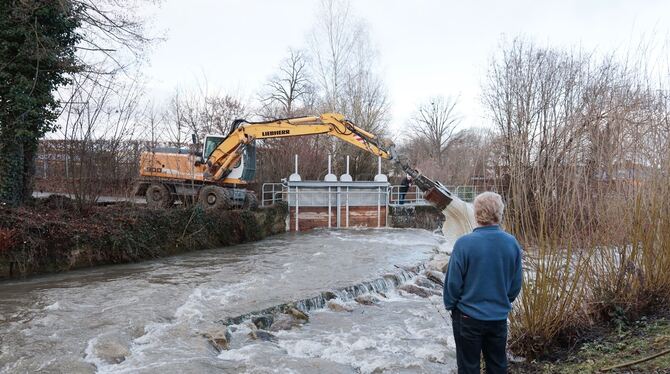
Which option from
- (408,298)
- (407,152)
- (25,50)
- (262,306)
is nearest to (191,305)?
(262,306)

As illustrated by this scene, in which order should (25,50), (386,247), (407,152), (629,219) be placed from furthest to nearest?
1. (407,152)
2. (386,247)
3. (25,50)
4. (629,219)

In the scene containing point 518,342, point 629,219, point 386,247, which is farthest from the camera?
point 386,247

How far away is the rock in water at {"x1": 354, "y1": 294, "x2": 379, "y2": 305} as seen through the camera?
917cm

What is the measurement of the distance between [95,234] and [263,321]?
19.6 feet

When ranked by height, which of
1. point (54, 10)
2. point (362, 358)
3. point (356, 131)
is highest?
point (54, 10)

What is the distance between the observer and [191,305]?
26.7 feet

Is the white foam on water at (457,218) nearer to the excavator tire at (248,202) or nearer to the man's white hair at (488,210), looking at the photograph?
the man's white hair at (488,210)

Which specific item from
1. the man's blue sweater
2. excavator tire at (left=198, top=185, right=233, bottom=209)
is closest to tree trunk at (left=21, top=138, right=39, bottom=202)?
excavator tire at (left=198, top=185, right=233, bottom=209)

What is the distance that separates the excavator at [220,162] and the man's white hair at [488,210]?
13299 mm

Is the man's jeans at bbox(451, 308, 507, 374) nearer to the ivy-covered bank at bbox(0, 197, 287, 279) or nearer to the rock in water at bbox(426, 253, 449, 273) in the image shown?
the rock in water at bbox(426, 253, 449, 273)

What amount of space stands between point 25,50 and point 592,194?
11.7 metres

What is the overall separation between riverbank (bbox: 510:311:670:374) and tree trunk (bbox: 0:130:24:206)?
11103 millimetres

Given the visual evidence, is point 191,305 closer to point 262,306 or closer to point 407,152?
point 262,306

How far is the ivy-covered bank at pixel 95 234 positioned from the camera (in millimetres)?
10039
